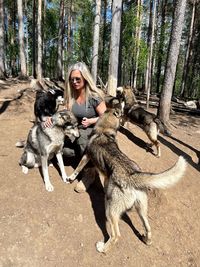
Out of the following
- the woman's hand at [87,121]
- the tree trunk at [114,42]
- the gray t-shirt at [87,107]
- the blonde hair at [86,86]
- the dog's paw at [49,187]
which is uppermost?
the tree trunk at [114,42]

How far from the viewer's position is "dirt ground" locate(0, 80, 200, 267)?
10.7 ft

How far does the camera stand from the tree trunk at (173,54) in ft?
23.6

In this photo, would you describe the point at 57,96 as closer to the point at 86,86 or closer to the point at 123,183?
the point at 86,86

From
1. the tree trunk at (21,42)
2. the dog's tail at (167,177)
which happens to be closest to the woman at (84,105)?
the dog's tail at (167,177)

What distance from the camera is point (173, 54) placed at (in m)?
7.51

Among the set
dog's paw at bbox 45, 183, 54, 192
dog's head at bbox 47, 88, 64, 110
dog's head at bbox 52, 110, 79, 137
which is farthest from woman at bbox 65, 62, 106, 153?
dog's head at bbox 47, 88, 64, 110

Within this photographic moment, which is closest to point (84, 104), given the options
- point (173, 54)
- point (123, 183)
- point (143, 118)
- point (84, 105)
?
point (84, 105)

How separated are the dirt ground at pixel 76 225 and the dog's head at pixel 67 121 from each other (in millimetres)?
984

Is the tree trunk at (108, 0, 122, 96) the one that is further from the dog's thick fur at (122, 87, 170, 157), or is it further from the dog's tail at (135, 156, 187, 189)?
the dog's tail at (135, 156, 187, 189)

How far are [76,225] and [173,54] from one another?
5.94 m

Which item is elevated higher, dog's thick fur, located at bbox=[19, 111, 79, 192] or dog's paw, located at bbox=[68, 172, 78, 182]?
dog's thick fur, located at bbox=[19, 111, 79, 192]

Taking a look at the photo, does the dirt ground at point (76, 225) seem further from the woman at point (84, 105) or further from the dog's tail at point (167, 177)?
the dog's tail at point (167, 177)

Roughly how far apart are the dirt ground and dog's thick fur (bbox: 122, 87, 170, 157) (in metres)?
1.02

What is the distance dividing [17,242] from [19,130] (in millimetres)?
3635
